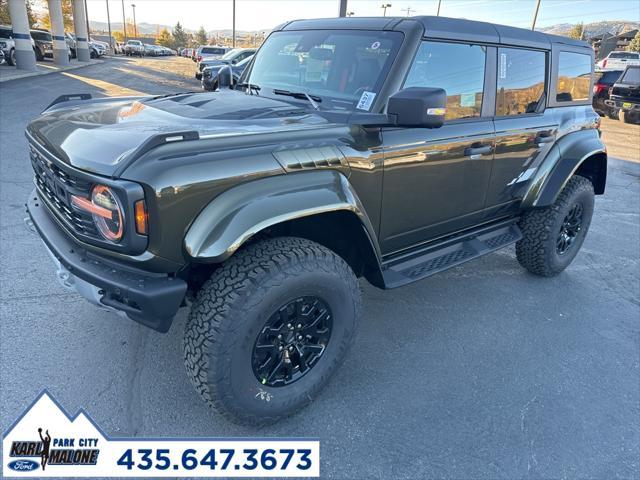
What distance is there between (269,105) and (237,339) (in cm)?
151

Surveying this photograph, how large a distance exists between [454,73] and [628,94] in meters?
15.5

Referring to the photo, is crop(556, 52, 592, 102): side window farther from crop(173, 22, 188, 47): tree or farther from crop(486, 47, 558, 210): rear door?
crop(173, 22, 188, 47): tree

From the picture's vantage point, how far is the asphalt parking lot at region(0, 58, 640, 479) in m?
2.37

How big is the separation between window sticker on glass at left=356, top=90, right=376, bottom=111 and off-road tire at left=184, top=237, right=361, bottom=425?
2.94ft

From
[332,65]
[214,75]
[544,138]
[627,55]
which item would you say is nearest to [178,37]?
[627,55]

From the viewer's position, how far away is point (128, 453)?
2.24 meters

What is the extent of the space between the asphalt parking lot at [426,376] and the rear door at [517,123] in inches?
37.1

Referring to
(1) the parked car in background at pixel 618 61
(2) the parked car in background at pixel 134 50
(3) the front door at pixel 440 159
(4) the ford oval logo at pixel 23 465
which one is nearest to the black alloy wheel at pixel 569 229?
(3) the front door at pixel 440 159

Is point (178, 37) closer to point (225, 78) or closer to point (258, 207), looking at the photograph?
point (225, 78)

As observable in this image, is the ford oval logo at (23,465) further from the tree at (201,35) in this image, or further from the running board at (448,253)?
the tree at (201,35)

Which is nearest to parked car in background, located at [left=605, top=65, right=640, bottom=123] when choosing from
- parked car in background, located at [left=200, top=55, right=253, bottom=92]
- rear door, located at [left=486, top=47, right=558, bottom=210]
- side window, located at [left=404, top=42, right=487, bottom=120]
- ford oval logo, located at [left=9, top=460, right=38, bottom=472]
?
parked car in background, located at [left=200, top=55, right=253, bottom=92]

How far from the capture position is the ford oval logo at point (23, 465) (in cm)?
211

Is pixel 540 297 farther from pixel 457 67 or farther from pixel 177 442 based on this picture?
pixel 177 442

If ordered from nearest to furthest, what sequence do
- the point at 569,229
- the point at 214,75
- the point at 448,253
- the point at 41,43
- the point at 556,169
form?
the point at 448,253 < the point at 556,169 < the point at 569,229 < the point at 214,75 < the point at 41,43
